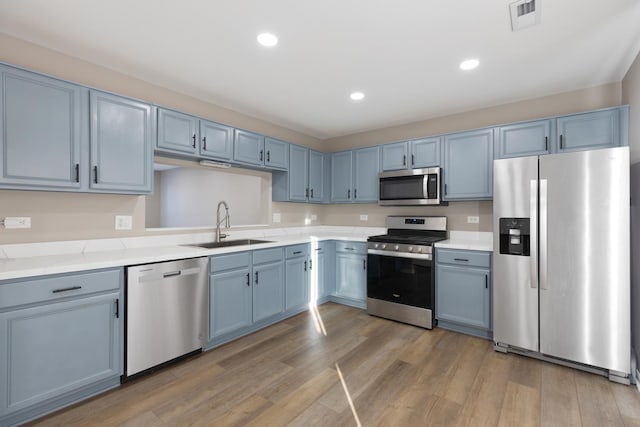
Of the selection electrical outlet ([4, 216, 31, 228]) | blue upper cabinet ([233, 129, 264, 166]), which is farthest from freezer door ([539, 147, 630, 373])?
electrical outlet ([4, 216, 31, 228])

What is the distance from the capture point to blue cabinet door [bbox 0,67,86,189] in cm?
197

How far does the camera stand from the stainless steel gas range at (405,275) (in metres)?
3.28

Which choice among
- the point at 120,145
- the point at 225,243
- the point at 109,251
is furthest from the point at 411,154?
the point at 109,251

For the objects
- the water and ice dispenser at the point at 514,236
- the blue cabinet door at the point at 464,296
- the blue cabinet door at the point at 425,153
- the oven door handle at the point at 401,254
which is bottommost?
the blue cabinet door at the point at 464,296

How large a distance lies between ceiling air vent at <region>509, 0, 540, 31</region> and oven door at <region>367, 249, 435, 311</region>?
2.12 metres

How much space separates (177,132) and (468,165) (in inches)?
122

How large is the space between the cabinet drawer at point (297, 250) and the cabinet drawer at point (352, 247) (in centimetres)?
52

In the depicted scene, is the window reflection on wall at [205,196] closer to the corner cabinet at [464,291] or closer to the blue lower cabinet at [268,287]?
the blue lower cabinet at [268,287]

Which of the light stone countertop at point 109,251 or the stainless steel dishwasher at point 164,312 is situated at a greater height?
the light stone countertop at point 109,251

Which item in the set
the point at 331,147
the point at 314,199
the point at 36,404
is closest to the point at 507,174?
the point at 314,199

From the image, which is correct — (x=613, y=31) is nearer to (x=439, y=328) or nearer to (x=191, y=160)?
(x=439, y=328)

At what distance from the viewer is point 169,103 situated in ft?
10.1

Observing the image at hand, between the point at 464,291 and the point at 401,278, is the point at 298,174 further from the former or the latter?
the point at 464,291

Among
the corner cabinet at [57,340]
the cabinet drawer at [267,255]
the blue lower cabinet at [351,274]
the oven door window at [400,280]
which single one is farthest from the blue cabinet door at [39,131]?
the oven door window at [400,280]
